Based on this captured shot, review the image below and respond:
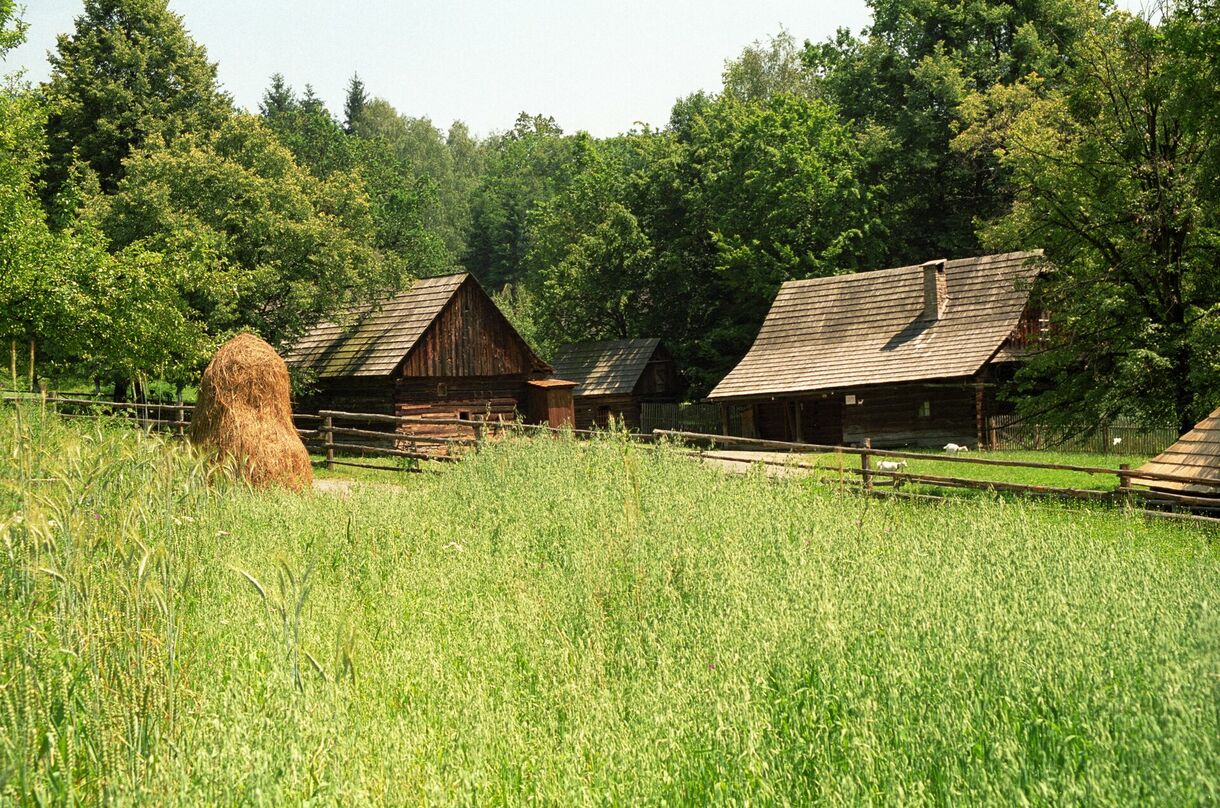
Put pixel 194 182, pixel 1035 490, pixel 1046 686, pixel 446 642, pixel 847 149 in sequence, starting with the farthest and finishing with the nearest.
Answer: pixel 847 149 < pixel 194 182 < pixel 1035 490 < pixel 446 642 < pixel 1046 686

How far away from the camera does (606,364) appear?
1613 inches

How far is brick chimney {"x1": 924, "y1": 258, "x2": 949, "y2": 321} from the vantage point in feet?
107

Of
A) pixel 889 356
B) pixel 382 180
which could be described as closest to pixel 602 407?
pixel 889 356

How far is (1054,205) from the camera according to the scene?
718 inches

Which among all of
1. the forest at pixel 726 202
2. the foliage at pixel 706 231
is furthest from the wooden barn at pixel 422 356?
the foliage at pixel 706 231

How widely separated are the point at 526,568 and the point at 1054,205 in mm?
13977

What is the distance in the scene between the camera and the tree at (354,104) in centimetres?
8425

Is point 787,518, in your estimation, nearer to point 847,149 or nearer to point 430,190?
point 847,149

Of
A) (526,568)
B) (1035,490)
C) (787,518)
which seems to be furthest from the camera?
(1035,490)

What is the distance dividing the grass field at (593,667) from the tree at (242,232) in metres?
19.1

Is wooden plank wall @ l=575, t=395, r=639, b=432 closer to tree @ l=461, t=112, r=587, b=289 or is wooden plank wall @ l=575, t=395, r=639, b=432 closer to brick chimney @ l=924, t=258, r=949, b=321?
brick chimney @ l=924, t=258, r=949, b=321

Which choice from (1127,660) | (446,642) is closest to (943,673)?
(1127,660)

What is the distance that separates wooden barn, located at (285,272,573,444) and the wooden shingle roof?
57.9ft

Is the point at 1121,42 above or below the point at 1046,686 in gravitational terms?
above
